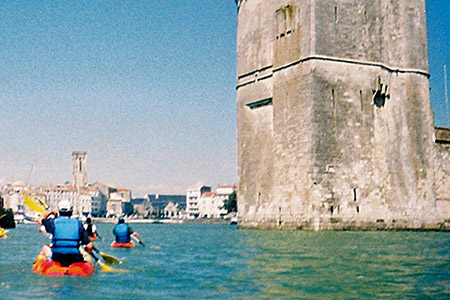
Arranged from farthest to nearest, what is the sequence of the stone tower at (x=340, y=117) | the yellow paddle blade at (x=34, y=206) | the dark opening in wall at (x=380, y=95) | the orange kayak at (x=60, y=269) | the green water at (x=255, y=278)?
1. the dark opening in wall at (x=380, y=95)
2. the stone tower at (x=340, y=117)
3. the yellow paddle blade at (x=34, y=206)
4. the orange kayak at (x=60, y=269)
5. the green water at (x=255, y=278)

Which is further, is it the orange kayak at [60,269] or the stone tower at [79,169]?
the stone tower at [79,169]

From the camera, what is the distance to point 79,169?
19488 centimetres

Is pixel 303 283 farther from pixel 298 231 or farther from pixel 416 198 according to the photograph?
pixel 416 198

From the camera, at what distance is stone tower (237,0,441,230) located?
3769cm

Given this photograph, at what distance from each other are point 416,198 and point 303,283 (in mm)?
29435

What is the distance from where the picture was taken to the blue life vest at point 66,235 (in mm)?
13469

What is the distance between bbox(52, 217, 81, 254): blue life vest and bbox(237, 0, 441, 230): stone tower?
78.8 feet

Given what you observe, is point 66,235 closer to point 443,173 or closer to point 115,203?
point 443,173

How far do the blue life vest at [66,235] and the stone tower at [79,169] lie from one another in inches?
7170

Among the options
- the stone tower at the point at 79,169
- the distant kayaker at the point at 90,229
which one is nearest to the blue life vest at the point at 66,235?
the distant kayaker at the point at 90,229

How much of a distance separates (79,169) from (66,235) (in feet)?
608

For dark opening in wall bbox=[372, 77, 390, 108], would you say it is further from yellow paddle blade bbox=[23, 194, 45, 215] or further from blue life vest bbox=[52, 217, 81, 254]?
blue life vest bbox=[52, 217, 81, 254]

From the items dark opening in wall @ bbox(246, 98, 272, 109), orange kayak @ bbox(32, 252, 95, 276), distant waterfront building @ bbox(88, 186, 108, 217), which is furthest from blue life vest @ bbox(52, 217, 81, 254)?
distant waterfront building @ bbox(88, 186, 108, 217)

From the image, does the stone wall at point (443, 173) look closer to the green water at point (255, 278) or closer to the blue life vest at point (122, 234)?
the green water at point (255, 278)
